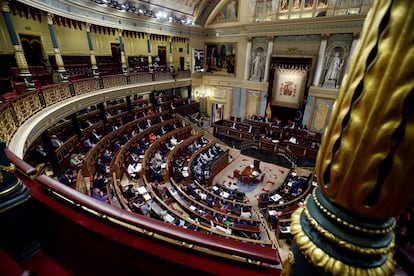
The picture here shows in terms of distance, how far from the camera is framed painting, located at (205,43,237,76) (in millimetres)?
18375

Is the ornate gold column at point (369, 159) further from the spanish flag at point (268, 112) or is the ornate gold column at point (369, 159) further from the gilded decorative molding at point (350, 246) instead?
the spanish flag at point (268, 112)

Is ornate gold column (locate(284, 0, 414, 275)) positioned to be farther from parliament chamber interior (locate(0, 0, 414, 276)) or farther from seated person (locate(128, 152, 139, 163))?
seated person (locate(128, 152, 139, 163))

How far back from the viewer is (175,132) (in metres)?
14.3

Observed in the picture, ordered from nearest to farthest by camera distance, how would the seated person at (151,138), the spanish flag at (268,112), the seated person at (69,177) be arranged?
the seated person at (69,177) < the seated person at (151,138) < the spanish flag at (268,112)

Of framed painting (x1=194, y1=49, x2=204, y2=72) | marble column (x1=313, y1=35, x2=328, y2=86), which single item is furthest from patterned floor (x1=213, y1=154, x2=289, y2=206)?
framed painting (x1=194, y1=49, x2=204, y2=72)

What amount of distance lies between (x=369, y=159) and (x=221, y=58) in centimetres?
2009

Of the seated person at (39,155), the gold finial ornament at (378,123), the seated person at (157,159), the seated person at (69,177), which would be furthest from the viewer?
the seated person at (157,159)

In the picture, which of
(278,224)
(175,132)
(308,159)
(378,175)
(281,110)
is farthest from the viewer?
(281,110)

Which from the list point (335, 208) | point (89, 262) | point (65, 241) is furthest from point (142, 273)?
point (335, 208)

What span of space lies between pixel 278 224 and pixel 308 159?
644 centimetres

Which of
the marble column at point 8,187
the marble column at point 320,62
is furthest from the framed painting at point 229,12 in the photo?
the marble column at point 8,187

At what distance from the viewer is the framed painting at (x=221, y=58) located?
18.4m

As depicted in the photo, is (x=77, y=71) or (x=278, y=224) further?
(x=77, y=71)

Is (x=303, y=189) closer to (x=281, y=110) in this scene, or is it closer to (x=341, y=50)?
(x=281, y=110)
